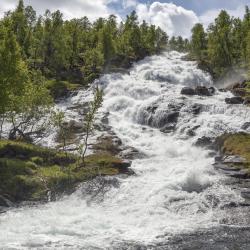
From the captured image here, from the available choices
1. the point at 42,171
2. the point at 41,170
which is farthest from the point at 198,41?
the point at 42,171

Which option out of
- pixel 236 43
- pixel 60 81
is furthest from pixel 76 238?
pixel 236 43

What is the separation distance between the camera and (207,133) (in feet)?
234

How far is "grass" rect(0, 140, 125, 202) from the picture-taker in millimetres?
49628

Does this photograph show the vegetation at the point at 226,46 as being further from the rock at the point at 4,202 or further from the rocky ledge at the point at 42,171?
the rock at the point at 4,202

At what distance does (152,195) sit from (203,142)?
22.8m

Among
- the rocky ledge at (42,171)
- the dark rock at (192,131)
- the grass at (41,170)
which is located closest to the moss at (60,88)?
the dark rock at (192,131)

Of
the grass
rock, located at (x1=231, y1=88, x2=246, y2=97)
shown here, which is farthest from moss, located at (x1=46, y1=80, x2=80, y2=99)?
the grass

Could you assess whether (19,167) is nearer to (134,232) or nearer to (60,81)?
(134,232)

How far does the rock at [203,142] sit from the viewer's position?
6828 cm

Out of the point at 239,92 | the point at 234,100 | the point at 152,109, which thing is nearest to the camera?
the point at 234,100

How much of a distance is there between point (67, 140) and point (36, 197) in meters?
23.7

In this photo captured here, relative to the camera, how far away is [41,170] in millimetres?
55094

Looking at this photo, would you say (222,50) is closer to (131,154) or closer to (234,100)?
(234,100)

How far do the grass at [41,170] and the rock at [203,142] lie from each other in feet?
45.3
